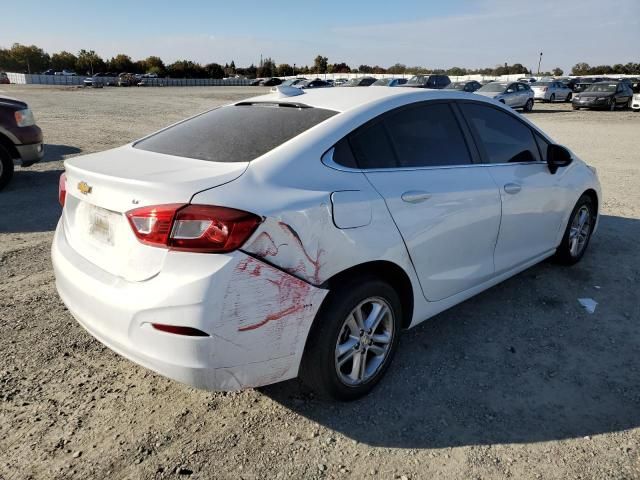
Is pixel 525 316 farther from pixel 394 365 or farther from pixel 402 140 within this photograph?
pixel 402 140

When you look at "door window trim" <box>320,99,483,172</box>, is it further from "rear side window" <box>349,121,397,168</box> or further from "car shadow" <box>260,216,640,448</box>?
"car shadow" <box>260,216,640,448</box>

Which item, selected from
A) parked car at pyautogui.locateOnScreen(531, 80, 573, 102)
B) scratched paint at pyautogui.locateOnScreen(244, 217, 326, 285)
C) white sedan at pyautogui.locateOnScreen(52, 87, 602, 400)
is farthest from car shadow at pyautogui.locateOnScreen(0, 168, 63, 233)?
parked car at pyautogui.locateOnScreen(531, 80, 573, 102)

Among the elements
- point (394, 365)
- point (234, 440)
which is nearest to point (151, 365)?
point (234, 440)

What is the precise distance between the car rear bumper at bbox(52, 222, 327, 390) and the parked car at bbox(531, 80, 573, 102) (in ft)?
111

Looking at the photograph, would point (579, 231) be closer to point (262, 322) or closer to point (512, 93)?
point (262, 322)


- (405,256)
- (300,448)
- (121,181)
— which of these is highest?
(121,181)

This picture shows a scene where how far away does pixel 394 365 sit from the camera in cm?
326

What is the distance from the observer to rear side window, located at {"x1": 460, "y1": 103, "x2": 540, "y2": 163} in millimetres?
3617

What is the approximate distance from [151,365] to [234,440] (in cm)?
62

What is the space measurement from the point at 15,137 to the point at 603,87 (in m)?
29.5

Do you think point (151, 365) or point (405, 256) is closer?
point (151, 365)

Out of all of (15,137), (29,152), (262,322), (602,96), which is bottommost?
(29,152)

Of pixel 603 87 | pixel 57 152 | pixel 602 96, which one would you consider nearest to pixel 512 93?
pixel 602 96

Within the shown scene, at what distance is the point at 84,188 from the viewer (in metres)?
2.62
